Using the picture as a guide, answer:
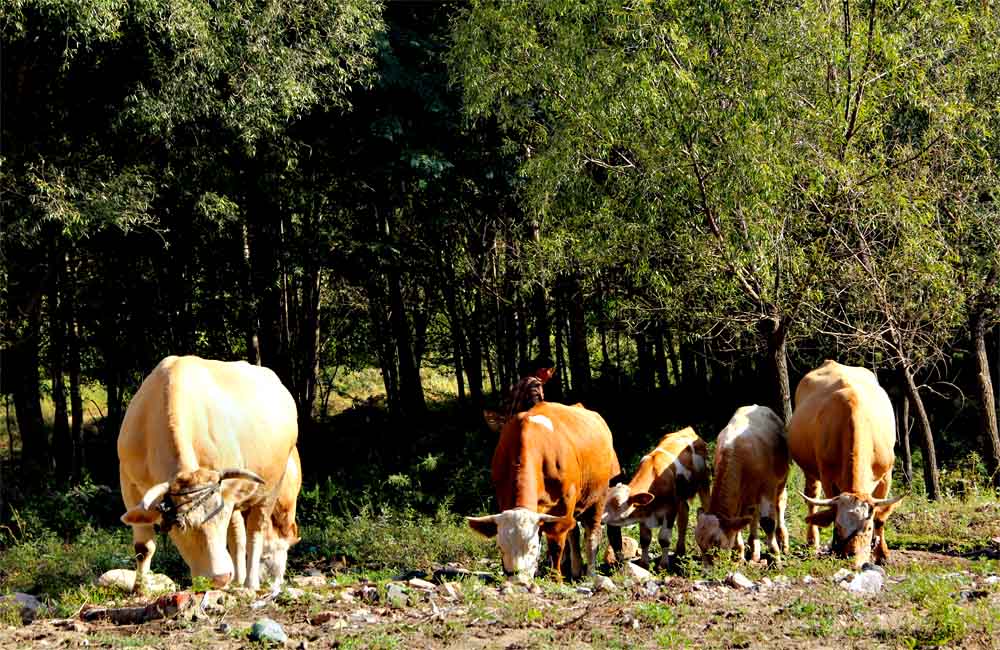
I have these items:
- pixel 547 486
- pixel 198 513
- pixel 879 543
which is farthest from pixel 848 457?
pixel 198 513

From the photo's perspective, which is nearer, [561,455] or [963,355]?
[561,455]

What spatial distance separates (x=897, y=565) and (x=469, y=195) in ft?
48.7

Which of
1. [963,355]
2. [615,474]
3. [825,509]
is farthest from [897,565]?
[963,355]

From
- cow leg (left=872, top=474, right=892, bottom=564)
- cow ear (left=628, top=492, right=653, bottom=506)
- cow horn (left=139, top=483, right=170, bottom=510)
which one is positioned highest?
cow horn (left=139, top=483, right=170, bottom=510)

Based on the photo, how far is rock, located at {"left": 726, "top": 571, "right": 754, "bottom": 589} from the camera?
36.6ft

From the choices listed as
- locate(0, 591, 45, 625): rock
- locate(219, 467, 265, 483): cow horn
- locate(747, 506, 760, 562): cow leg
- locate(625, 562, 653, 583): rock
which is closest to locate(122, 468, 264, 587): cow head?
locate(219, 467, 265, 483): cow horn

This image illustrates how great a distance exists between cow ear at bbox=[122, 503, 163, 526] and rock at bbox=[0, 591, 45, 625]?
4.57ft

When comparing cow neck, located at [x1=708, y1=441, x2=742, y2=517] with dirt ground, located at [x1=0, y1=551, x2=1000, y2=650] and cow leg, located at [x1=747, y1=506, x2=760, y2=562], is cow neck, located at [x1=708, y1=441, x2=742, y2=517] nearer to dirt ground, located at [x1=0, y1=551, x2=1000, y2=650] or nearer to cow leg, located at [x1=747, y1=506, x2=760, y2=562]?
cow leg, located at [x1=747, y1=506, x2=760, y2=562]

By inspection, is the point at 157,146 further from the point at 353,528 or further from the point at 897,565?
the point at 897,565

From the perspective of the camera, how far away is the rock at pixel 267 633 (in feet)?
29.1

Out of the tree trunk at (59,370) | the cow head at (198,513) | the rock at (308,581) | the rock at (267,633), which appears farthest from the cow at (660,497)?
the tree trunk at (59,370)

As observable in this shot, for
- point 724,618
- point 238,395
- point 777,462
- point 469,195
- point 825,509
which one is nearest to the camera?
point 724,618

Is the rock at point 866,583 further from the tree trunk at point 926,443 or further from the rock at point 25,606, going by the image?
the tree trunk at point 926,443

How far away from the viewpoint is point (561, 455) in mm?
12734
